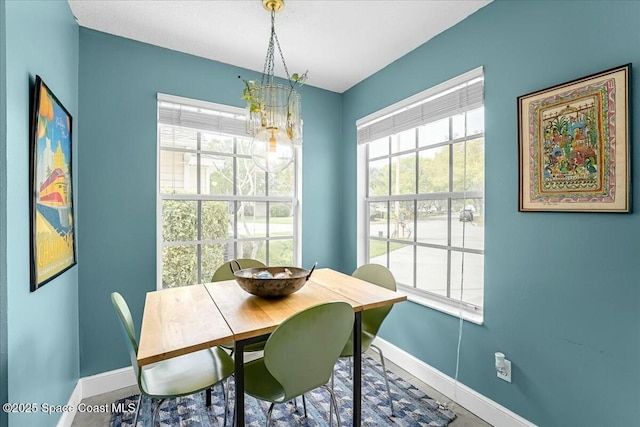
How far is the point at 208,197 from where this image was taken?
260 centimetres

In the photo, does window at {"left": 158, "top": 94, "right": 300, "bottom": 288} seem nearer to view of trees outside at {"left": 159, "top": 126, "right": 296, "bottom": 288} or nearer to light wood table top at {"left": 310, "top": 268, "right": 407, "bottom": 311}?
view of trees outside at {"left": 159, "top": 126, "right": 296, "bottom": 288}

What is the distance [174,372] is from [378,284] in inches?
51.6

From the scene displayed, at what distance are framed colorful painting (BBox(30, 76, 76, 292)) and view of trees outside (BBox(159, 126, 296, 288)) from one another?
68 centimetres

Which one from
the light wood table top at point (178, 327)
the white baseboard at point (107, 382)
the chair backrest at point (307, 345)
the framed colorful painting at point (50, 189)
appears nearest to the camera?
the light wood table top at point (178, 327)

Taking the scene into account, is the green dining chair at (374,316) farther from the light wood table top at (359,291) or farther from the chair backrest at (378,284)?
the light wood table top at (359,291)

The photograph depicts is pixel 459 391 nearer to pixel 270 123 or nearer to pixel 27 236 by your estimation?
pixel 270 123

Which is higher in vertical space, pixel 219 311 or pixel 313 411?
pixel 219 311

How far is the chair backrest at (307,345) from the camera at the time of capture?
118 centimetres

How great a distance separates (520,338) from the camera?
1.72 m

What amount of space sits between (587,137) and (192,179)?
2.59 m

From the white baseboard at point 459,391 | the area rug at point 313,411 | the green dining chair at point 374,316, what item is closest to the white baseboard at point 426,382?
the white baseboard at point 459,391

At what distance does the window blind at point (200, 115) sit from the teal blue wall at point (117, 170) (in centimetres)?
6

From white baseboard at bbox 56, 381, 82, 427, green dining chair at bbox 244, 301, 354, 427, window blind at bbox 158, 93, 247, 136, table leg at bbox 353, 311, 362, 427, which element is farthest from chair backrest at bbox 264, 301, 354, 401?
window blind at bbox 158, 93, 247, 136

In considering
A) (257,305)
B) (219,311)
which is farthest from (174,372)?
(257,305)
